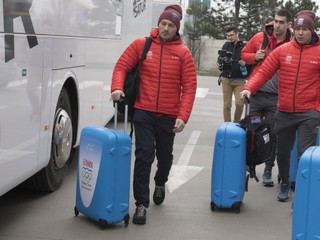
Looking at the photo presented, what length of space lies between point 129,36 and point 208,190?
14.5 feet

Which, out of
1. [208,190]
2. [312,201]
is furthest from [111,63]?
[312,201]

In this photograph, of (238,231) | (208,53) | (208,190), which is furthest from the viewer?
(208,53)

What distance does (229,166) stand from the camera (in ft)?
18.8

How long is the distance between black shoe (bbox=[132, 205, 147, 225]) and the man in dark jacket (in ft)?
6.68

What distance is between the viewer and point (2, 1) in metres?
4.26

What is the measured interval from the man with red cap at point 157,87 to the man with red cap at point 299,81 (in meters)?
0.68

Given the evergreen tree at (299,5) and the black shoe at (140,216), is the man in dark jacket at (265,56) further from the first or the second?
the evergreen tree at (299,5)

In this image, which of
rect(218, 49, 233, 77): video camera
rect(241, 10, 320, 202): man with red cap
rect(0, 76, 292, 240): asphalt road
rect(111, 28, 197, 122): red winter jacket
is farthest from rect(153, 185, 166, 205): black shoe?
rect(218, 49, 233, 77): video camera

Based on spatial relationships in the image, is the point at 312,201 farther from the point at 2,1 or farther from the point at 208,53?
the point at 208,53

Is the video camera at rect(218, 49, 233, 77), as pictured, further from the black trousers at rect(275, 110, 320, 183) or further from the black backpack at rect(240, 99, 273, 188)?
the black backpack at rect(240, 99, 273, 188)

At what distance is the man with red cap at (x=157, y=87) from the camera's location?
5.46m

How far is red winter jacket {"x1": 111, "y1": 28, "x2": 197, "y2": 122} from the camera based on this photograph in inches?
216

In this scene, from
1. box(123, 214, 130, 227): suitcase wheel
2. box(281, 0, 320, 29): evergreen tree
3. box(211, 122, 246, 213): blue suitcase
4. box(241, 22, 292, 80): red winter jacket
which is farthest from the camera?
box(281, 0, 320, 29): evergreen tree

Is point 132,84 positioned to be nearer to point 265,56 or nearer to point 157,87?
point 157,87
